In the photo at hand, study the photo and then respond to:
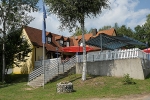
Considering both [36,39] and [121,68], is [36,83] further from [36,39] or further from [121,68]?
[36,39]

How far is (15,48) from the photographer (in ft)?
96.6

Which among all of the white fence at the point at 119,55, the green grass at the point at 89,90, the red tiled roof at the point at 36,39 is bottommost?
the green grass at the point at 89,90

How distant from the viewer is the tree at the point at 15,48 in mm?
29219

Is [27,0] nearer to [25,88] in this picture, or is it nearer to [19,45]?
[19,45]

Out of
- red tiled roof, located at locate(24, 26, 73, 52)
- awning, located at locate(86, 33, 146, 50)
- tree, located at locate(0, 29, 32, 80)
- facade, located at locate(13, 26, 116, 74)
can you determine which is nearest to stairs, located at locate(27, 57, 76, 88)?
awning, located at locate(86, 33, 146, 50)

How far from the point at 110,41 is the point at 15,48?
36.9ft

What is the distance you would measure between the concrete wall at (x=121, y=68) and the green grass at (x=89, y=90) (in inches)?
41.0

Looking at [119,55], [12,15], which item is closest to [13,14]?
[12,15]

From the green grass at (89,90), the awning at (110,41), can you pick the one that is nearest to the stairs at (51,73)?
the green grass at (89,90)

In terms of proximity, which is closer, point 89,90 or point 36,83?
point 89,90

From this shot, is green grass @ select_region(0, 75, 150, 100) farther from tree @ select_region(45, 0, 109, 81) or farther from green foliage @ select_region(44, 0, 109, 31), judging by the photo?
green foliage @ select_region(44, 0, 109, 31)

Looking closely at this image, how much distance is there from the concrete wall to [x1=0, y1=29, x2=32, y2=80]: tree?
9410mm

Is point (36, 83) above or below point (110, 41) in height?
below

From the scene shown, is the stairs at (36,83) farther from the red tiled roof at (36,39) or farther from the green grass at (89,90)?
the red tiled roof at (36,39)
